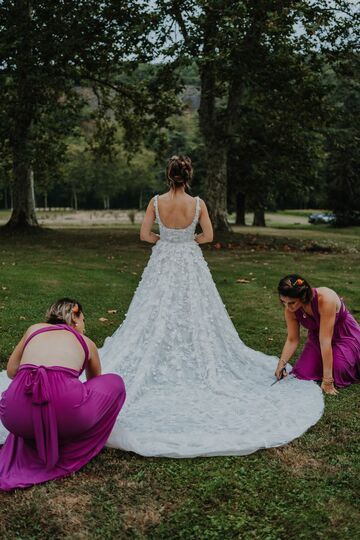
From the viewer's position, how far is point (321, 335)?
6.60m

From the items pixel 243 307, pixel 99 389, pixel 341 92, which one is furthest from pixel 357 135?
pixel 99 389

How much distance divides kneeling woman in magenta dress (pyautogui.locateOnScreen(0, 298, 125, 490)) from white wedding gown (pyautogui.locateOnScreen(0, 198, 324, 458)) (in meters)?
0.56

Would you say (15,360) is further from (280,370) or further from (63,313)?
(280,370)

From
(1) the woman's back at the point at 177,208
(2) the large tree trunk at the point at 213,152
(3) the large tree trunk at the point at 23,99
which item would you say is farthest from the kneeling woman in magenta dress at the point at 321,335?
(2) the large tree trunk at the point at 213,152

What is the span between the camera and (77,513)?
401 centimetres

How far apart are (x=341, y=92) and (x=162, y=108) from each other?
21.9 meters

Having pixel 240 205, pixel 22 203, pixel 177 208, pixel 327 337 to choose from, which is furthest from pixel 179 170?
pixel 240 205

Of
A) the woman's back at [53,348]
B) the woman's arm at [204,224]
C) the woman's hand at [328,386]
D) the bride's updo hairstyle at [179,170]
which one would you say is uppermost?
the bride's updo hairstyle at [179,170]

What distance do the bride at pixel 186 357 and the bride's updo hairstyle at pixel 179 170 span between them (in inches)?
0.4

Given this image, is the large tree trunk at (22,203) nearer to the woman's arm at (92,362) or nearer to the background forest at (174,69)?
the background forest at (174,69)

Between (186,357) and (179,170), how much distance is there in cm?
214

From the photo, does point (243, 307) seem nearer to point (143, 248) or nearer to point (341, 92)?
point (143, 248)

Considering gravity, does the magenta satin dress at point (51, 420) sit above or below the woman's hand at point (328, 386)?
above

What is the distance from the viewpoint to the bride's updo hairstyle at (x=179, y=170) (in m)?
6.41
